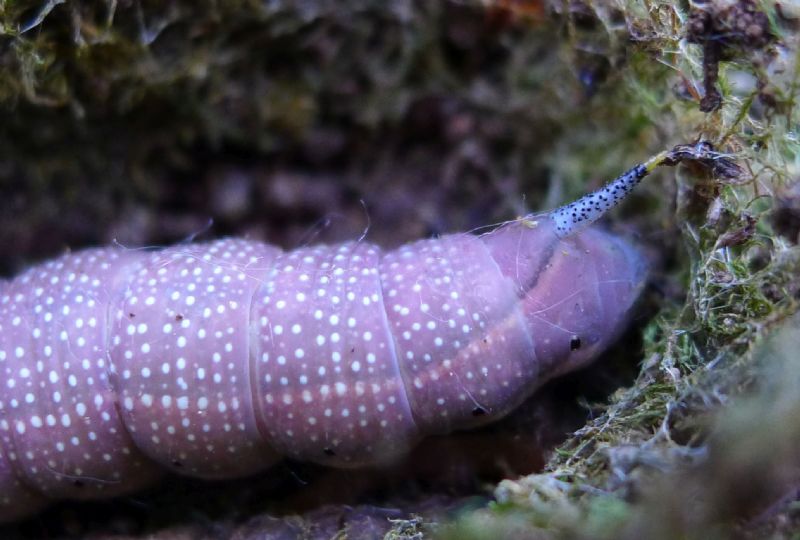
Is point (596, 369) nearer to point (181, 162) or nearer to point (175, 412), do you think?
point (175, 412)

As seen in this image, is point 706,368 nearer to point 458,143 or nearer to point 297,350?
point 297,350

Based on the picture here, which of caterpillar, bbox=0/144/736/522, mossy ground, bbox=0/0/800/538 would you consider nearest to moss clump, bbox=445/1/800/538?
mossy ground, bbox=0/0/800/538

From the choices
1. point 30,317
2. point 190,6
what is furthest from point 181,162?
point 30,317

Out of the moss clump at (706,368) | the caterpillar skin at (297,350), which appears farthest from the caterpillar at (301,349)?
the moss clump at (706,368)

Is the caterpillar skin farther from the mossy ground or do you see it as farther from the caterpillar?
the mossy ground

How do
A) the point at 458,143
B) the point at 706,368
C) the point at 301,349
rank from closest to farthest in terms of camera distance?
the point at 706,368 → the point at 301,349 → the point at 458,143

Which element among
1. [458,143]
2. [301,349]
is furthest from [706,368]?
[458,143]

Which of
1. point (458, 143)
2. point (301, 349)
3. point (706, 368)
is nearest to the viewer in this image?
point (706, 368)

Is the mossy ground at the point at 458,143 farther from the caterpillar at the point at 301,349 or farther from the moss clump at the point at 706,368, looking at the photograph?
the caterpillar at the point at 301,349
